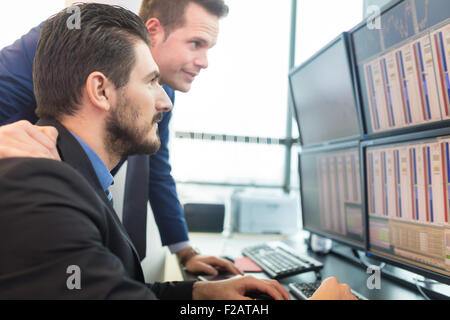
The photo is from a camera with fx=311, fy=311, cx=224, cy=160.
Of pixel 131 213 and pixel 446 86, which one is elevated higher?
pixel 446 86

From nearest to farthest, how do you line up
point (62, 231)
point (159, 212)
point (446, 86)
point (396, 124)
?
point (62, 231)
point (446, 86)
point (396, 124)
point (159, 212)

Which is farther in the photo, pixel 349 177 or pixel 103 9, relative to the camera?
pixel 349 177

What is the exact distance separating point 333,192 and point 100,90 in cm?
101

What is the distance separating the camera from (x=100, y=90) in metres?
0.68

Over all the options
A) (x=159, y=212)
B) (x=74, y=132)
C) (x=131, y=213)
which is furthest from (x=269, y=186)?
(x=74, y=132)

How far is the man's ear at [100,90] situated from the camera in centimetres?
66

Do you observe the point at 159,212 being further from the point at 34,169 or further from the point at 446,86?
the point at 446,86

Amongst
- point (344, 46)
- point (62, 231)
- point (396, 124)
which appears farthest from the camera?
point (344, 46)

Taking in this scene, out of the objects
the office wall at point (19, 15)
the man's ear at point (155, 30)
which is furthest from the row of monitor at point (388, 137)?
the office wall at point (19, 15)

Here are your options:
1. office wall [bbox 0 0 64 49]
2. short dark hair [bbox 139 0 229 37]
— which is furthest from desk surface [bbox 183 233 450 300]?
office wall [bbox 0 0 64 49]

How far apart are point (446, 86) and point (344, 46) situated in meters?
0.44

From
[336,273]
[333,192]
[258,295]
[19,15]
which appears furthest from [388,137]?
[19,15]
